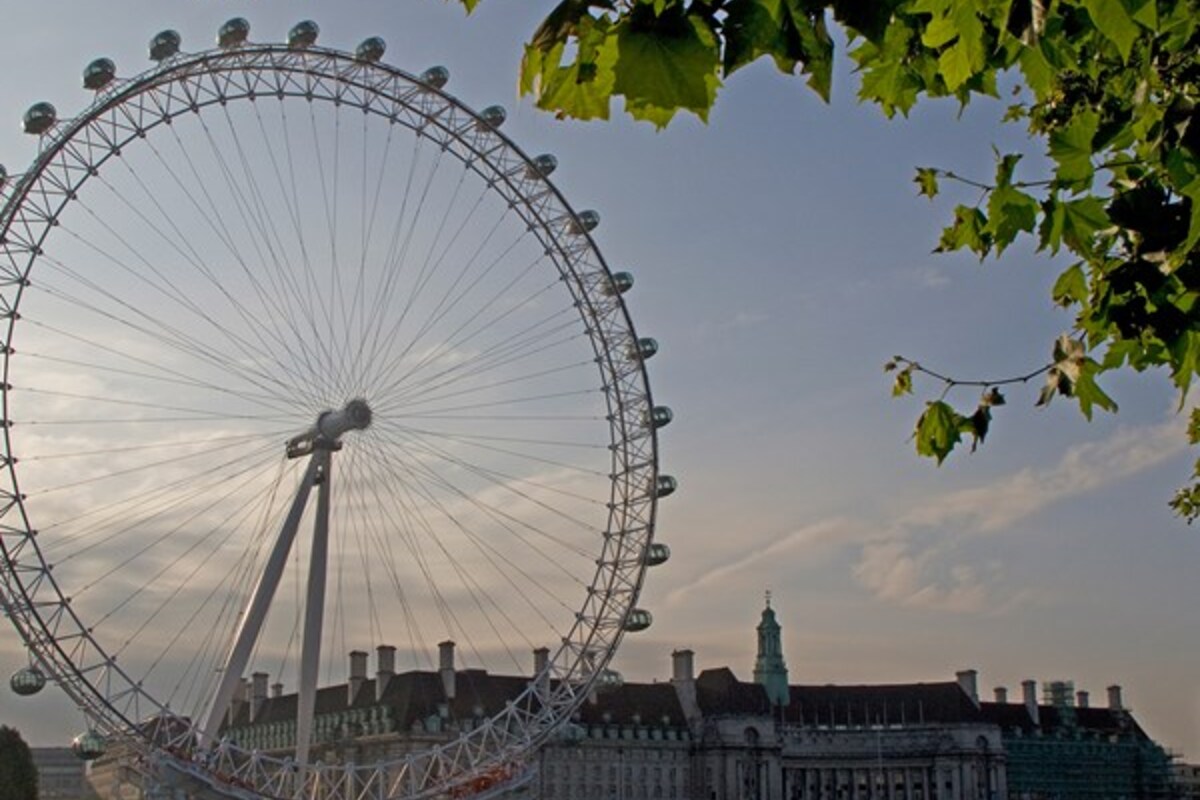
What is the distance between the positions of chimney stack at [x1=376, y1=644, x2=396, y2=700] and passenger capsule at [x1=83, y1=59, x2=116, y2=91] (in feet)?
232

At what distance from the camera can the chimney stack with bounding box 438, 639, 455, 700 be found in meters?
111

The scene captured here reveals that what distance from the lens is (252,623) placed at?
46.2 m

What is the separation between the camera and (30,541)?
136 ft

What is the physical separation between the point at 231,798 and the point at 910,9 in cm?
4472

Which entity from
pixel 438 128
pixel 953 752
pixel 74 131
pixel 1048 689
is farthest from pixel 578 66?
pixel 1048 689

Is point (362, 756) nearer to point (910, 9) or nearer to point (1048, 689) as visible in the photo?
point (1048, 689)

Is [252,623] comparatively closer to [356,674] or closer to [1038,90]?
[1038,90]

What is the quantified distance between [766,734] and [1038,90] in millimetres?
127299

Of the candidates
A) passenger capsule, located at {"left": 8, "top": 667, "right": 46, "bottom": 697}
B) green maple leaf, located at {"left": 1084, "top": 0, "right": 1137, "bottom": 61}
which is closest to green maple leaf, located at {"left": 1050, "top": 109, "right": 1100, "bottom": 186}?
green maple leaf, located at {"left": 1084, "top": 0, "right": 1137, "bottom": 61}

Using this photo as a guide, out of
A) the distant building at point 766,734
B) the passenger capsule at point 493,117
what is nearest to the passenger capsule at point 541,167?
the passenger capsule at point 493,117

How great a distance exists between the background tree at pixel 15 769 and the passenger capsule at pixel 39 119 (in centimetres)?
4188

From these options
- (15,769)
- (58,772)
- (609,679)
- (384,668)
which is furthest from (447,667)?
(58,772)

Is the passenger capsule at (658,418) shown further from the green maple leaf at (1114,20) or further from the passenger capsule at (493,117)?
the green maple leaf at (1114,20)

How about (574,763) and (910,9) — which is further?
(574,763)
